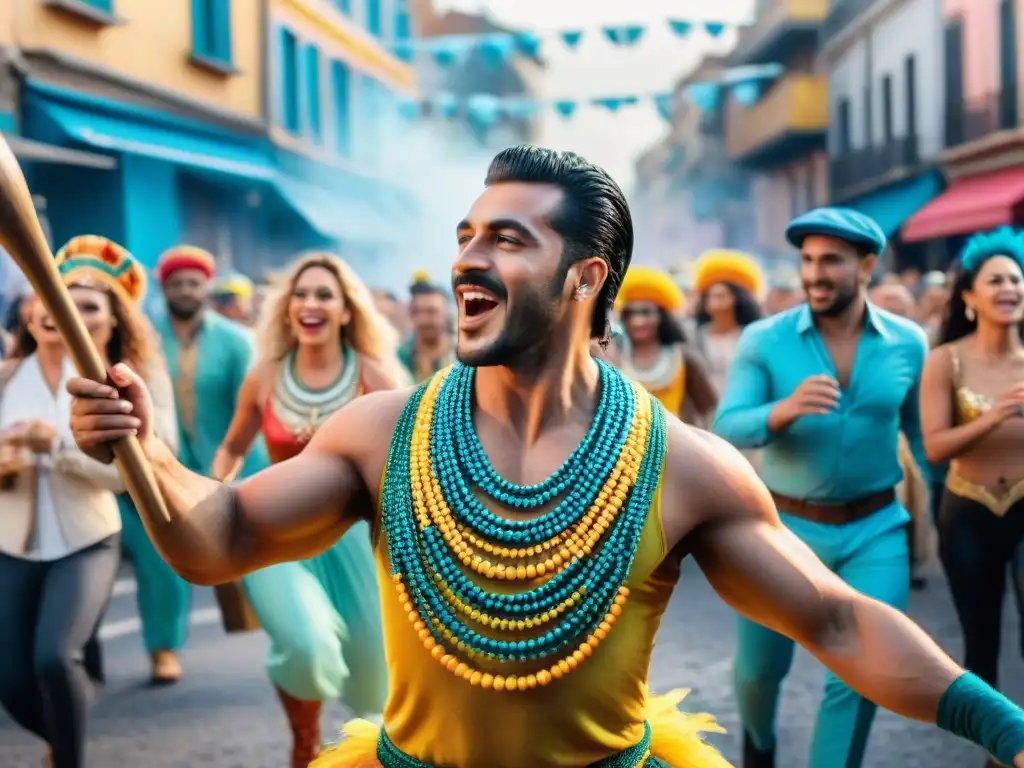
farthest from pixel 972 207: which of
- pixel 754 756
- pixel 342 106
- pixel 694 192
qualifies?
pixel 694 192

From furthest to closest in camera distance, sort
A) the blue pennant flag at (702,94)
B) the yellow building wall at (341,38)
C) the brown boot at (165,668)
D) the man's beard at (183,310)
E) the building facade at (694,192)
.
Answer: the building facade at (694,192) → the blue pennant flag at (702,94) → the yellow building wall at (341,38) → the man's beard at (183,310) → the brown boot at (165,668)

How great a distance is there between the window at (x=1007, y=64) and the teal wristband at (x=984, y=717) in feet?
68.5

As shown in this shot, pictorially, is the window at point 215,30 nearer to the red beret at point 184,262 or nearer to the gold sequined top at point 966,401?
the red beret at point 184,262

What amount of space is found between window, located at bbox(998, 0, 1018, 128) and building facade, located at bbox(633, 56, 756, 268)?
14.8 meters

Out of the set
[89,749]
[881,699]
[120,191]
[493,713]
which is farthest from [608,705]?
[120,191]

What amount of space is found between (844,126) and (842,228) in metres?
30.1

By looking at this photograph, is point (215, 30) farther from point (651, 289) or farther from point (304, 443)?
point (304, 443)

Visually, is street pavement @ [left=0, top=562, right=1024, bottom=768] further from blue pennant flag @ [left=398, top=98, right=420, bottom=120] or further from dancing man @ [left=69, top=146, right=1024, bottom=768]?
blue pennant flag @ [left=398, top=98, right=420, bottom=120]

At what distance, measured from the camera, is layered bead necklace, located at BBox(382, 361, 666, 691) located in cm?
238

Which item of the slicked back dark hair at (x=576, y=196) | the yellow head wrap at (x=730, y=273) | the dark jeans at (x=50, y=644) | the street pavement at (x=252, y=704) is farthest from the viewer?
the yellow head wrap at (x=730, y=273)

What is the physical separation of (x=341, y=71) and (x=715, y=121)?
26448mm

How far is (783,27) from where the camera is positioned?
3553cm

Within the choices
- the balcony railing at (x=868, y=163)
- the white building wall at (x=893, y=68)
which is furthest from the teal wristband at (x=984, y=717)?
the balcony railing at (x=868, y=163)

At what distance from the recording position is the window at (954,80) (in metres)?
24.4
